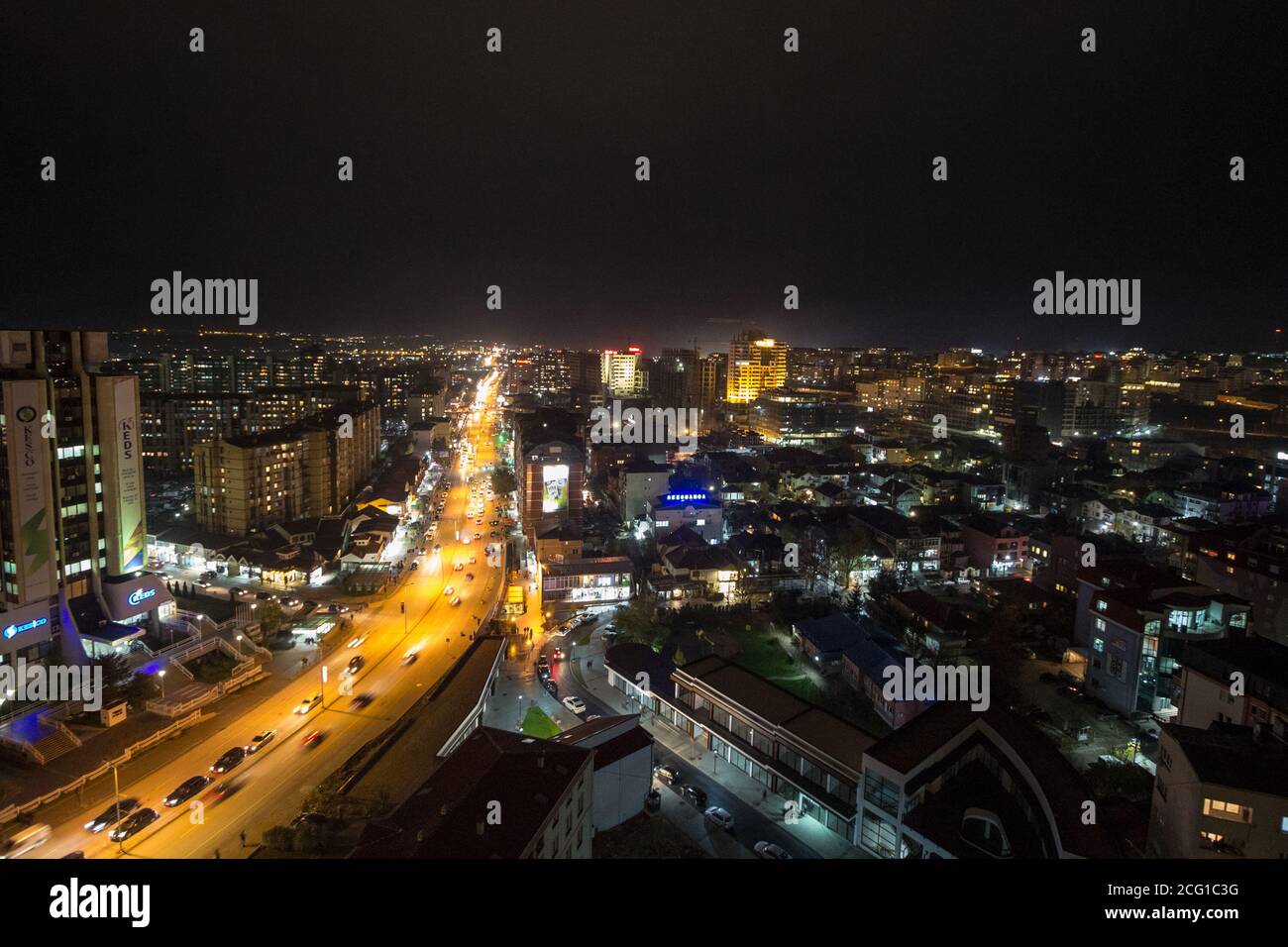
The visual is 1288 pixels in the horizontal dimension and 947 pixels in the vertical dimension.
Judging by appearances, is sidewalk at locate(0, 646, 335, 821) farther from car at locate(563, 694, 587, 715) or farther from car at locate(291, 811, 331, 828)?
car at locate(563, 694, 587, 715)

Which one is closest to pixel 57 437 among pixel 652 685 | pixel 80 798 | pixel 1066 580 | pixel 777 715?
pixel 80 798

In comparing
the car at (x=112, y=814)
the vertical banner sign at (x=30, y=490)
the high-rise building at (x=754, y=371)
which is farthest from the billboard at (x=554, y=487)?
the high-rise building at (x=754, y=371)

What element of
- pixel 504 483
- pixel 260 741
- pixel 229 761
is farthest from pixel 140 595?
pixel 504 483

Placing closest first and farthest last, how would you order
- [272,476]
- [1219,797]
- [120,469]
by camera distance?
[1219,797], [120,469], [272,476]

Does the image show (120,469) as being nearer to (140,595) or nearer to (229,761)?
(140,595)

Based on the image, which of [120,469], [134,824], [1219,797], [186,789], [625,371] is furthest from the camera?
[625,371]

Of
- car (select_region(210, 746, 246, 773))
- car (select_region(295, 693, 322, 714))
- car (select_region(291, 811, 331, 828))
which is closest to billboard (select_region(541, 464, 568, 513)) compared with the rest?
car (select_region(295, 693, 322, 714))
